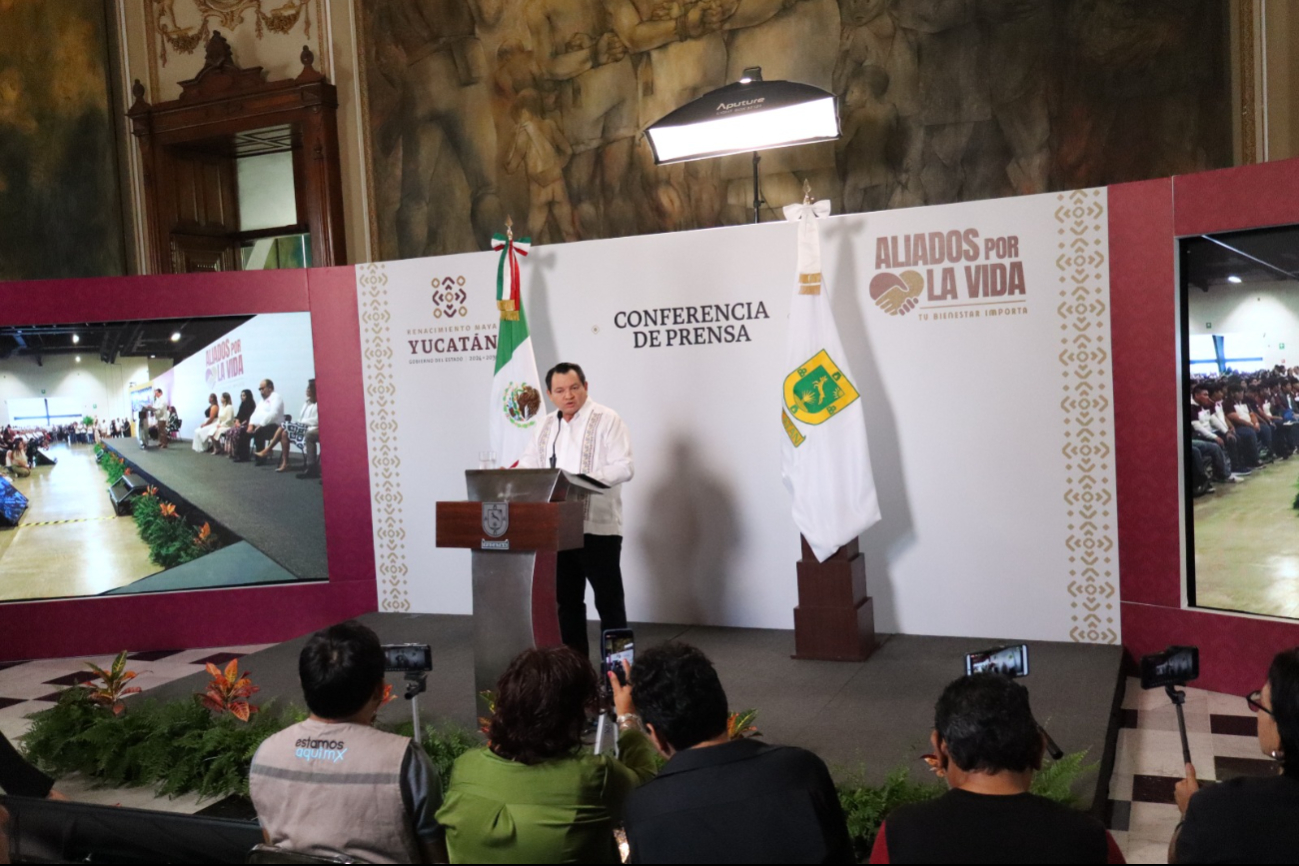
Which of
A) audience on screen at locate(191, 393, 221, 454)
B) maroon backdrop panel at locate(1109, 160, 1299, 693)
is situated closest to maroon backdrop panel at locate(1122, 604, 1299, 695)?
maroon backdrop panel at locate(1109, 160, 1299, 693)

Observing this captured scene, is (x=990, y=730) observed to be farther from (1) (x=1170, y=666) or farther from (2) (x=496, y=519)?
(2) (x=496, y=519)

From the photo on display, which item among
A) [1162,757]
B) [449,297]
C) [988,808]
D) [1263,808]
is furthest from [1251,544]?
[449,297]

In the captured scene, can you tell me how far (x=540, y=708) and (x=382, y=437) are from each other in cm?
485

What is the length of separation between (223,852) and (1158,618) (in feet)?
13.8

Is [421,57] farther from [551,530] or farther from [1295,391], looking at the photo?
[1295,391]

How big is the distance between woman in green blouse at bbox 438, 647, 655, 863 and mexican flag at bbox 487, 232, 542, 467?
12.6 ft

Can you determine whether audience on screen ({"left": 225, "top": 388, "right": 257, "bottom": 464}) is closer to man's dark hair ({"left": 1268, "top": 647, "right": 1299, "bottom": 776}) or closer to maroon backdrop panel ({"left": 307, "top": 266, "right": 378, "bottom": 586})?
maroon backdrop panel ({"left": 307, "top": 266, "right": 378, "bottom": 586})

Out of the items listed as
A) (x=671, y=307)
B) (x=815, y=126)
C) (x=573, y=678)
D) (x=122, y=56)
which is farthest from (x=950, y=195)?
(x=122, y=56)

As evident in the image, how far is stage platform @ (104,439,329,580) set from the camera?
6.74 meters

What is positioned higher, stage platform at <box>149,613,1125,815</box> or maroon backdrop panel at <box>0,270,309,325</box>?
Answer: maroon backdrop panel at <box>0,270,309,325</box>

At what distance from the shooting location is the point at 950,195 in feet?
26.1

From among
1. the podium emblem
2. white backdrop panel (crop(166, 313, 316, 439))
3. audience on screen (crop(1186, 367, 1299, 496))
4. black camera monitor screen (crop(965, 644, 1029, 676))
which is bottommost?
black camera monitor screen (crop(965, 644, 1029, 676))

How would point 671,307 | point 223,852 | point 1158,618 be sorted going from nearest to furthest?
point 223,852 → point 1158,618 → point 671,307

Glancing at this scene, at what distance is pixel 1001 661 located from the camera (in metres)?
2.59
